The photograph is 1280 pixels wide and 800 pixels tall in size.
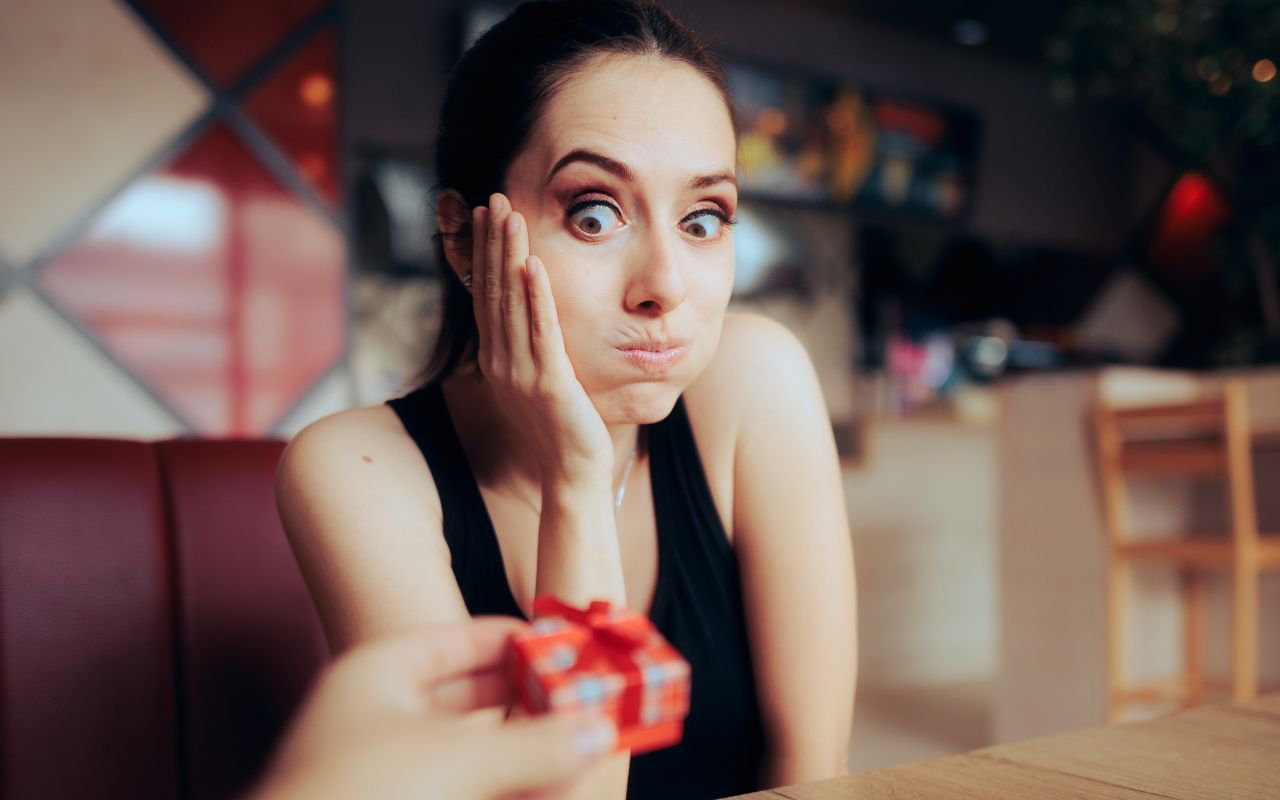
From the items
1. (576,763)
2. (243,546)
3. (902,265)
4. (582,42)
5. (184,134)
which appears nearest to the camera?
(576,763)

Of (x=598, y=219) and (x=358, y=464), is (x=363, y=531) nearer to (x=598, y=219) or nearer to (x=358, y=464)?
(x=358, y=464)

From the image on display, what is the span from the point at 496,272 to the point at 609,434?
23 centimetres

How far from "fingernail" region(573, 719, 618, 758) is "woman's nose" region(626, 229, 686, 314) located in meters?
0.49

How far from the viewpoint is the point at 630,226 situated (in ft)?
2.75

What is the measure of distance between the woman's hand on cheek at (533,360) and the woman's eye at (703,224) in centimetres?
14

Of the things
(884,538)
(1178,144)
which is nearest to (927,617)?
(884,538)

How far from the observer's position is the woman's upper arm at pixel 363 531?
813 millimetres

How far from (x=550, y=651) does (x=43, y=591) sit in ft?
2.53

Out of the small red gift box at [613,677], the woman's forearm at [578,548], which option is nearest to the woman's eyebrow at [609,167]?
the woman's forearm at [578,548]

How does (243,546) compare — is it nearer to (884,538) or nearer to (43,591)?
(43,591)

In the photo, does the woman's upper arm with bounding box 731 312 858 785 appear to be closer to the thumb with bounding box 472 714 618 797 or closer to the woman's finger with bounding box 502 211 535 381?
the woman's finger with bounding box 502 211 535 381

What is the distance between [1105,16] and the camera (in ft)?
10.4


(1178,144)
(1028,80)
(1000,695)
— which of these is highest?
(1028,80)

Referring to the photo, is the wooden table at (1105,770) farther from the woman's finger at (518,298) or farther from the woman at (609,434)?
the woman's finger at (518,298)
